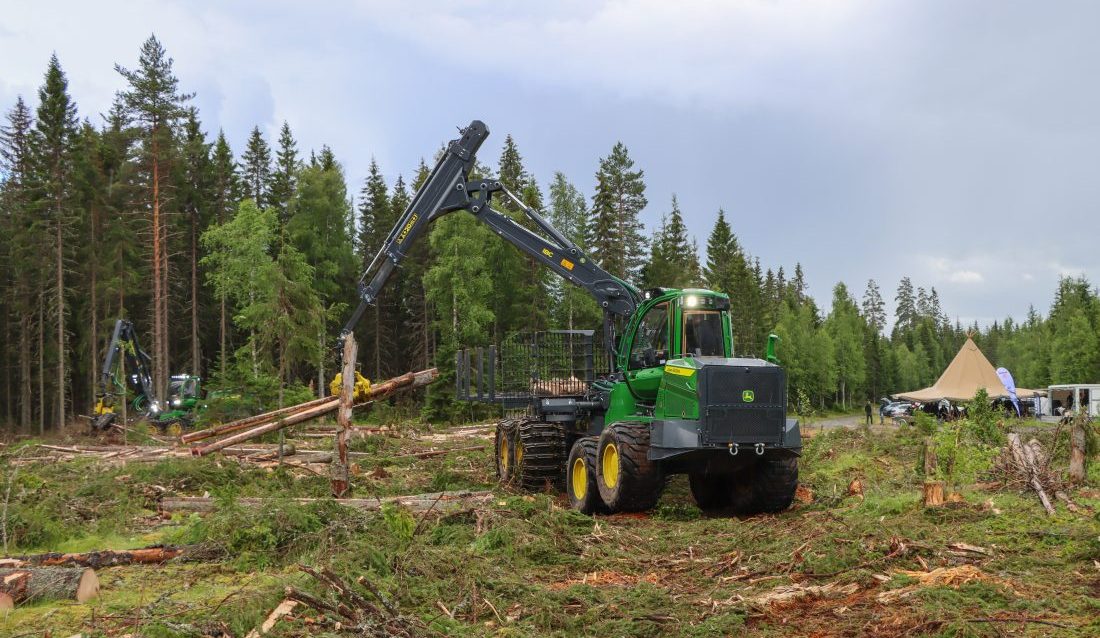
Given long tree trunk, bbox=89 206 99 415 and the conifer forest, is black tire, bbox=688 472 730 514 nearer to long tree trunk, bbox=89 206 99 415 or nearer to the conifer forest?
the conifer forest

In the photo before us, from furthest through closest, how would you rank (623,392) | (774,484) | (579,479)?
(623,392)
(579,479)
(774,484)

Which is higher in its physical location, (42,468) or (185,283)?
(185,283)

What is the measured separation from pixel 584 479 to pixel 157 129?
33562 mm

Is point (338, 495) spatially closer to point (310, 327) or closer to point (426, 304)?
point (310, 327)

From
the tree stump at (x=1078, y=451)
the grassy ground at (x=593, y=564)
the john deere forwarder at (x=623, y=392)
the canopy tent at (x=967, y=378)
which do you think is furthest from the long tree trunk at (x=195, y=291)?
the tree stump at (x=1078, y=451)

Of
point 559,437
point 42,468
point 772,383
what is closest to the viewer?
point 772,383

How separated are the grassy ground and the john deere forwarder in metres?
0.80

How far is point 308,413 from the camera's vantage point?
16.9 meters

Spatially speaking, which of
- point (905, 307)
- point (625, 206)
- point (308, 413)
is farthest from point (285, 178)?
point (905, 307)

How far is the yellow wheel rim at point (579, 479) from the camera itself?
13.7 metres

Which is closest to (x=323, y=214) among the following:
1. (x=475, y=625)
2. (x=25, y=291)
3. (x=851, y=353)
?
(x=25, y=291)

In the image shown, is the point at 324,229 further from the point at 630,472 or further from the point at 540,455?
the point at 630,472

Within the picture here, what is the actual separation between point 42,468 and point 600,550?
1324 cm

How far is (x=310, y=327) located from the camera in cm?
4200
